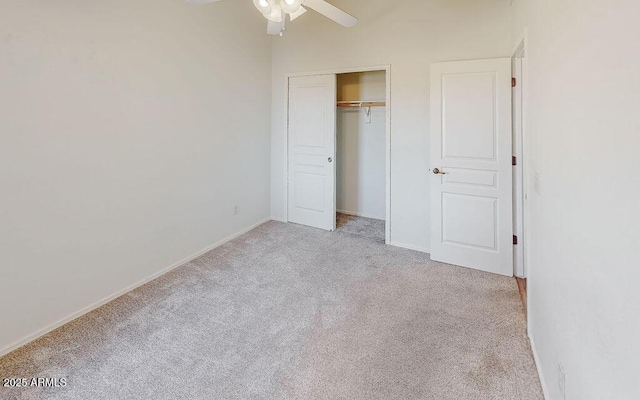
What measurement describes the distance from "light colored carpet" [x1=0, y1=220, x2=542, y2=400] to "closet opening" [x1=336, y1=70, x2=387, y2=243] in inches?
73.6

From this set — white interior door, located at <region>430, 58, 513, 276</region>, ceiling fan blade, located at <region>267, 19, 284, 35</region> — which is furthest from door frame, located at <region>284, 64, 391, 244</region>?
ceiling fan blade, located at <region>267, 19, 284, 35</region>

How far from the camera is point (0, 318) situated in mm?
2051

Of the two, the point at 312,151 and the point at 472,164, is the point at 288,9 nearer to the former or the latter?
the point at 472,164

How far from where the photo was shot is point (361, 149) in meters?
5.20

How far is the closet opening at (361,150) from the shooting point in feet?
16.0

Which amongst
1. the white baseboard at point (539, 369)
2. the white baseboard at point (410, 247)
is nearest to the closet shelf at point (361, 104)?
the white baseboard at point (410, 247)

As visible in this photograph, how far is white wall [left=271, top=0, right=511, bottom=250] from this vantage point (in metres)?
3.22

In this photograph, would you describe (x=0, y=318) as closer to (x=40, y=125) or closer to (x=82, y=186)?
(x=82, y=186)

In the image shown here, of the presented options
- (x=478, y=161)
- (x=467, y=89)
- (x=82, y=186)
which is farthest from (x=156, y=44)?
(x=478, y=161)

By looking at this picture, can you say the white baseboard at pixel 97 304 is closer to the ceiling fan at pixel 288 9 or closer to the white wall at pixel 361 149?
the white wall at pixel 361 149

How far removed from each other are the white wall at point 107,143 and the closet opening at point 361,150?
5.70 feet

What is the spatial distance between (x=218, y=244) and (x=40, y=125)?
2111mm

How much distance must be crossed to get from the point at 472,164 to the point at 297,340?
2359mm

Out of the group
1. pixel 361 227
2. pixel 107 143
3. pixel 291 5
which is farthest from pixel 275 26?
pixel 361 227
